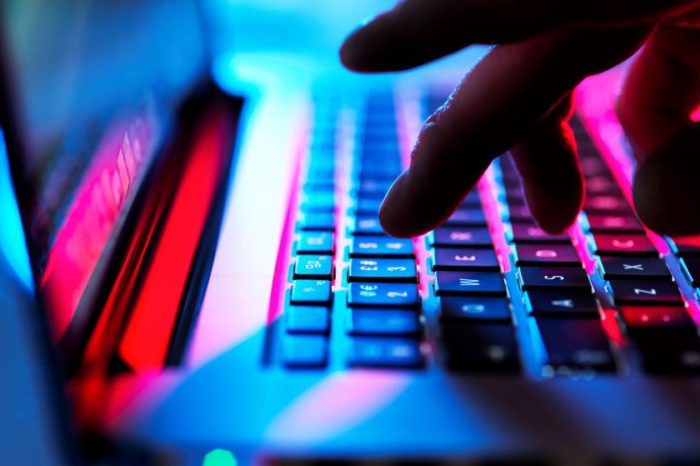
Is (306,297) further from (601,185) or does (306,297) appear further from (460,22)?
(601,185)

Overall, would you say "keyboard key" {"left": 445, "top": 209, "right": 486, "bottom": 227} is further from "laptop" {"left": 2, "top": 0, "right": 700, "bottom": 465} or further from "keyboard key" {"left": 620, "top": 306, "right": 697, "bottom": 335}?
"keyboard key" {"left": 620, "top": 306, "right": 697, "bottom": 335}

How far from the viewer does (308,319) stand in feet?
1.27

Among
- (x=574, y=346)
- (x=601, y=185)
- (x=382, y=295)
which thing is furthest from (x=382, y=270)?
(x=601, y=185)

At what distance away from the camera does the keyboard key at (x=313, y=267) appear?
16.9 inches

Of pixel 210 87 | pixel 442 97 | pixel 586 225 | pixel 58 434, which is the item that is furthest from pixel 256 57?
pixel 58 434

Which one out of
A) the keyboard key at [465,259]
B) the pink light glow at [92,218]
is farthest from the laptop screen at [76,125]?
the keyboard key at [465,259]

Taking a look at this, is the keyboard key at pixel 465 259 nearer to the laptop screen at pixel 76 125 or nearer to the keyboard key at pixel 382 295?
the keyboard key at pixel 382 295

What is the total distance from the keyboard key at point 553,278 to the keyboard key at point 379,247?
3.1 inches

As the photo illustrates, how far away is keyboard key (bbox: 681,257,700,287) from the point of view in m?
0.43

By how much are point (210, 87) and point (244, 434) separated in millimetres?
505

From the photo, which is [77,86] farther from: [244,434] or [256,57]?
[256,57]

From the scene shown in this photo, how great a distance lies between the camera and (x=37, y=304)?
0.29 meters

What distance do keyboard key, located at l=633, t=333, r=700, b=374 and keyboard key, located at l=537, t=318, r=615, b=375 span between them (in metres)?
0.02

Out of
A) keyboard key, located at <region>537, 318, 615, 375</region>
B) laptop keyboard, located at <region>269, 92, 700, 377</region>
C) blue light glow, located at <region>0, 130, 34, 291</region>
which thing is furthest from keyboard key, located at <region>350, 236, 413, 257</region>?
blue light glow, located at <region>0, 130, 34, 291</region>
